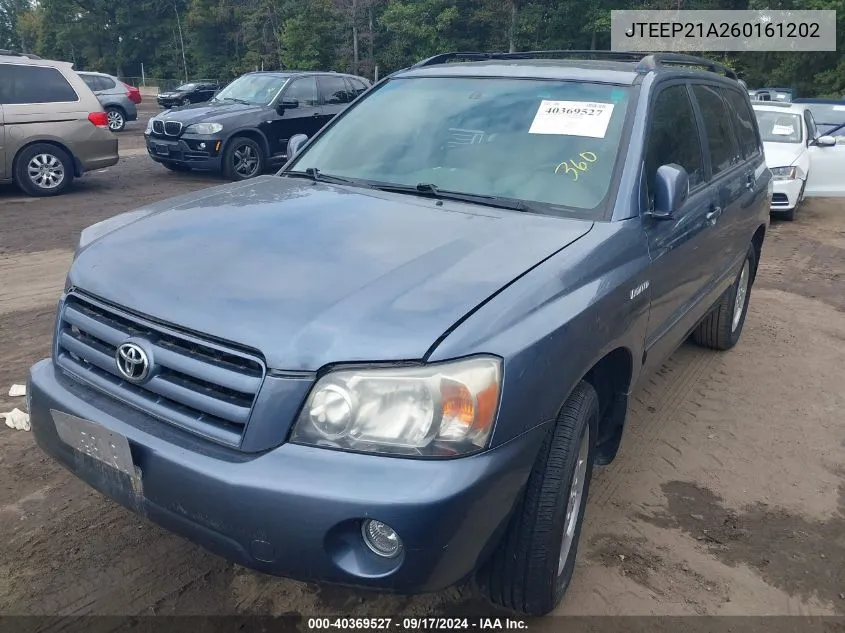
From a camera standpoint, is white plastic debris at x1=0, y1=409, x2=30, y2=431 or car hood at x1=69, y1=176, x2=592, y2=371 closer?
car hood at x1=69, y1=176, x2=592, y2=371

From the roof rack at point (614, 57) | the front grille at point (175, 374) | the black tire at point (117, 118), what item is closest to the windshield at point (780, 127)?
the roof rack at point (614, 57)

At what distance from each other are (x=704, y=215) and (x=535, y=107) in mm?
1017

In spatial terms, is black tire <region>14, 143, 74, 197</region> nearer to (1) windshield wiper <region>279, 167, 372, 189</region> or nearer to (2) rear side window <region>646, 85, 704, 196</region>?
(1) windshield wiper <region>279, 167, 372, 189</region>

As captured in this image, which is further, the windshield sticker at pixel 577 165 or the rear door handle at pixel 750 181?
the rear door handle at pixel 750 181

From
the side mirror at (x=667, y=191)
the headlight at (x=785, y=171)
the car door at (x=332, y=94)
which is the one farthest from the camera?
the car door at (x=332, y=94)

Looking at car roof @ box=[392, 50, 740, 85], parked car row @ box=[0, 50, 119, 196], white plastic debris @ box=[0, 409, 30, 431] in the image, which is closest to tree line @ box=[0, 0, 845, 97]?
parked car row @ box=[0, 50, 119, 196]

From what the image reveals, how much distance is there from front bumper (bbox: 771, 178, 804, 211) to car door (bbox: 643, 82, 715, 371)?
718 cm

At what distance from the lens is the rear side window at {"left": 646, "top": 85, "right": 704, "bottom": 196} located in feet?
10.4

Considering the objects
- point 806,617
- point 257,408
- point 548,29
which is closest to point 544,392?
point 257,408

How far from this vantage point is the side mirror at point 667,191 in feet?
9.50

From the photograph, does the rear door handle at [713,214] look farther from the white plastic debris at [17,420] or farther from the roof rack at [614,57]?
the white plastic debris at [17,420]

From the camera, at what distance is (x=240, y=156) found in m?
11.9

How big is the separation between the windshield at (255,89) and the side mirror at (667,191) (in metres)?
10.3

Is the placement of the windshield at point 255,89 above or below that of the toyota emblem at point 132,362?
above
